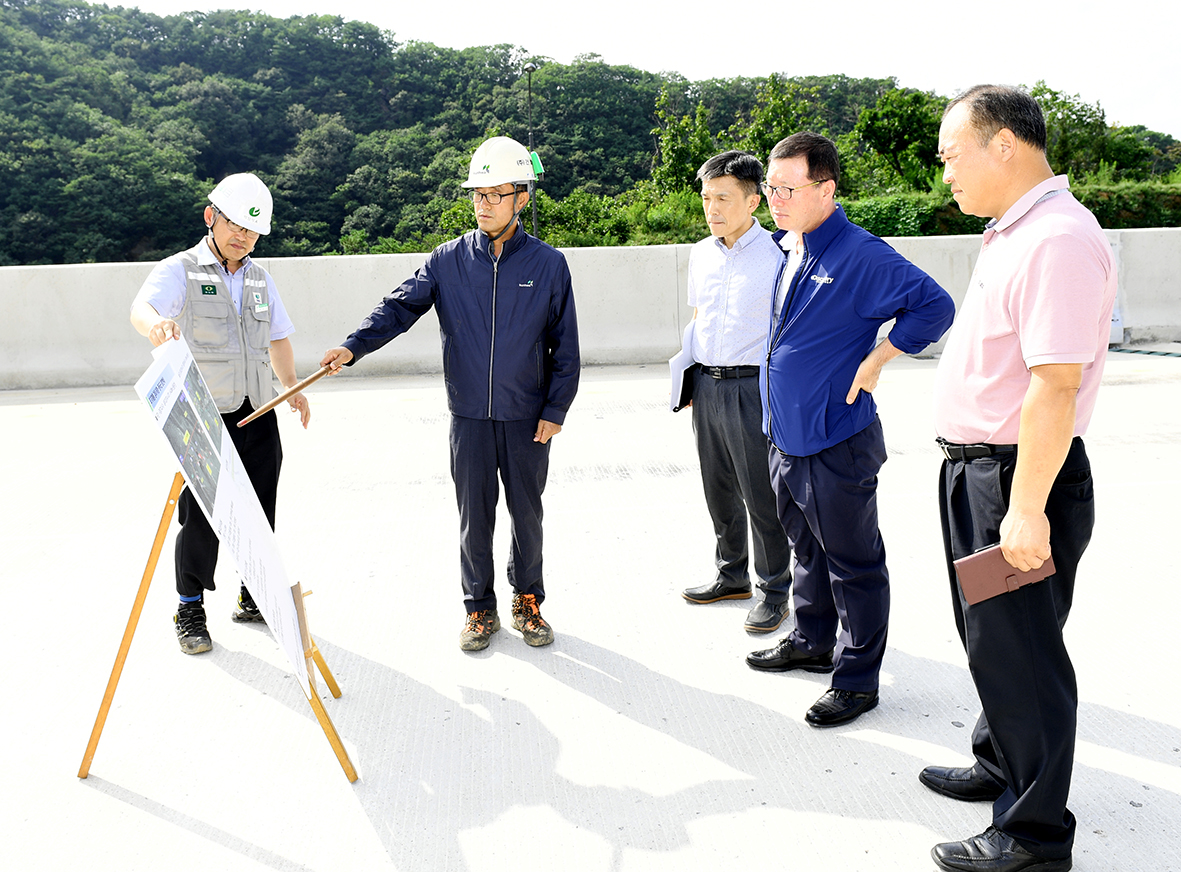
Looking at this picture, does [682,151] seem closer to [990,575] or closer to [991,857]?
[990,575]

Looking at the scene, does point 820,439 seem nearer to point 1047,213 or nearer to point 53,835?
point 1047,213

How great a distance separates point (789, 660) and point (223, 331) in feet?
8.98

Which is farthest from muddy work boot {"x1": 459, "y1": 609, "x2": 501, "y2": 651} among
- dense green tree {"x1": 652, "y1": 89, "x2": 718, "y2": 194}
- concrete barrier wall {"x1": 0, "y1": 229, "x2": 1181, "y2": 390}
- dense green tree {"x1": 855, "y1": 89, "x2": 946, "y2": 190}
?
dense green tree {"x1": 855, "y1": 89, "x2": 946, "y2": 190}

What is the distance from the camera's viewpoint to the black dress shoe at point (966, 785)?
8.45ft

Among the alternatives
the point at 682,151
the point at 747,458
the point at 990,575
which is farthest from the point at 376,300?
the point at 682,151

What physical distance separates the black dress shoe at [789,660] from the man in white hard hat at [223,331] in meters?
2.19

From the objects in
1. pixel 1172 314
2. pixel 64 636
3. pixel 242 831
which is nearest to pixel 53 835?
pixel 242 831

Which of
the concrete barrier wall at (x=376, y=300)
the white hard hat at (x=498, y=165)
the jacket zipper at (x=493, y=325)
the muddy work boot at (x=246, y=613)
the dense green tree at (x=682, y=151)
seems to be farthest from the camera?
the dense green tree at (x=682, y=151)

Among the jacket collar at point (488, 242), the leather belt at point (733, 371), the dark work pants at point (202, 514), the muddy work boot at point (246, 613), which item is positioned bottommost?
the muddy work boot at point (246, 613)

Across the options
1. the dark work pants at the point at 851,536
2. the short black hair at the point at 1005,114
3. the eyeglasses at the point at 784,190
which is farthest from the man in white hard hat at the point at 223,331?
the short black hair at the point at 1005,114

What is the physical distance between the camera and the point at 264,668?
3.60 metres

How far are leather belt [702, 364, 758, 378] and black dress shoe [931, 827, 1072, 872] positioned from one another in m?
2.06

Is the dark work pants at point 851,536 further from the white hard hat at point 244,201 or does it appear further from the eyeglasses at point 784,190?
the white hard hat at point 244,201

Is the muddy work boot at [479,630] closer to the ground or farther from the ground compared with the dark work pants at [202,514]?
closer to the ground
